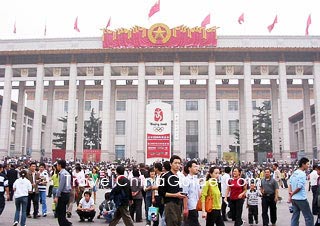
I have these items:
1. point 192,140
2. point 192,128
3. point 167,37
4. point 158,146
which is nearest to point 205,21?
point 167,37

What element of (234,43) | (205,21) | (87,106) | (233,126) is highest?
(205,21)

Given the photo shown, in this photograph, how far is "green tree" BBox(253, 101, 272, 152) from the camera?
50.0 metres

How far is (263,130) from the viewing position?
166 ft

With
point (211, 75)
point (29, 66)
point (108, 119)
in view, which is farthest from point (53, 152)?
point (211, 75)

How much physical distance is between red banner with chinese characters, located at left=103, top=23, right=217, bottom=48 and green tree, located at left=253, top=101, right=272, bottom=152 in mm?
18095

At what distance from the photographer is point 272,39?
131ft

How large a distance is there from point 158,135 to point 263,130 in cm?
3878

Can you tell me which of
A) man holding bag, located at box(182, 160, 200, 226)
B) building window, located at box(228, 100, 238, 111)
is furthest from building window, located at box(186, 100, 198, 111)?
man holding bag, located at box(182, 160, 200, 226)

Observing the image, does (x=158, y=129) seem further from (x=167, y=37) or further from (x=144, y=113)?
(x=144, y=113)

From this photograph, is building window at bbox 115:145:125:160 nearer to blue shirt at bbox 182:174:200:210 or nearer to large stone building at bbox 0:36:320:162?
large stone building at bbox 0:36:320:162

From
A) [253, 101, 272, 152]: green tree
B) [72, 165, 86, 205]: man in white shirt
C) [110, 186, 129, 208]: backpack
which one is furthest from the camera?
[253, 101, 272, 152]: green tree

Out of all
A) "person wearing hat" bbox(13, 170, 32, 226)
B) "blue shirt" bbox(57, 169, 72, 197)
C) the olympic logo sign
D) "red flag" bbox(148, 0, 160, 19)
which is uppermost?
"red flag" bbox(148, 0, 160, 19)

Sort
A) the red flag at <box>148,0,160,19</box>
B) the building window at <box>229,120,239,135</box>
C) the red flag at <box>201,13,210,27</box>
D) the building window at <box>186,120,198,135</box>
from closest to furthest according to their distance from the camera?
the red flag at <box>148,0,160,19</box>
the red flag at <box>201,13,210,27</box>
the building window at <box>186,120,198,135</box>
the building window at <box>229,120,239,135</box>

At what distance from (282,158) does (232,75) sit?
1015 centimetres
